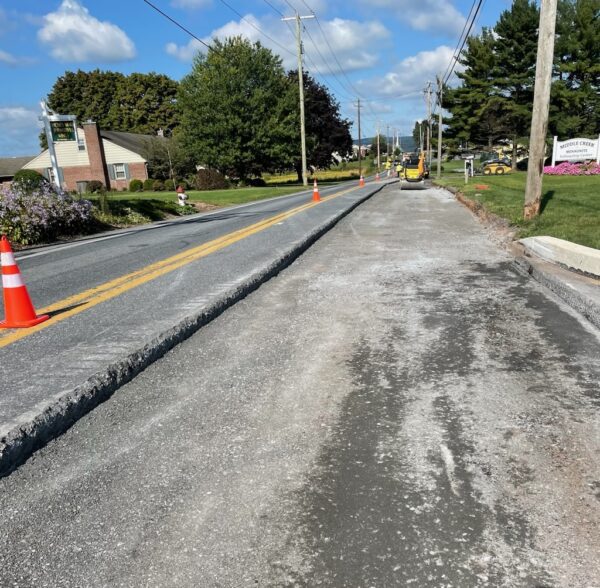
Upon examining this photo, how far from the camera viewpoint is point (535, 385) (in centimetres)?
324

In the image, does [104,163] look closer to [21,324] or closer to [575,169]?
[575,169]

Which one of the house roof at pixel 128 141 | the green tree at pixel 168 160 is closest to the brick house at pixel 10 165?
the house roof at pixel 128 141

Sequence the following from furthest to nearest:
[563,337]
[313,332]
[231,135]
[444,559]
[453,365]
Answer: [231,135], [313,332], [563,337], [453,365], [444,559]

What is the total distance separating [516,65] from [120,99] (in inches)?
2555

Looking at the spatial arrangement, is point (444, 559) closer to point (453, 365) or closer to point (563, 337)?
point (453, 365)

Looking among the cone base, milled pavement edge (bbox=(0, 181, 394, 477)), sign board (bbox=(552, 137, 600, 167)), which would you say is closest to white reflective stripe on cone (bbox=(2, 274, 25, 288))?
the cone base

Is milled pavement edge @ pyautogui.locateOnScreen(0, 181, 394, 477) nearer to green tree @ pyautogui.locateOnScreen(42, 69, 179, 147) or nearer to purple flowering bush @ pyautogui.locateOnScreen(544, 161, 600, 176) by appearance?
purple flowering bush @ pyautogui.locateOnScreen(544, 161, 600, 176)

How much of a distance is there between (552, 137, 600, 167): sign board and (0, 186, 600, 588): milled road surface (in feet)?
92.1

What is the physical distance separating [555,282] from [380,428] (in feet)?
12.6

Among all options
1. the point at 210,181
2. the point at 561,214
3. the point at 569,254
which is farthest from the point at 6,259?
the point at 210,181

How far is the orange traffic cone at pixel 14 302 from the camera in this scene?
4.48 metres

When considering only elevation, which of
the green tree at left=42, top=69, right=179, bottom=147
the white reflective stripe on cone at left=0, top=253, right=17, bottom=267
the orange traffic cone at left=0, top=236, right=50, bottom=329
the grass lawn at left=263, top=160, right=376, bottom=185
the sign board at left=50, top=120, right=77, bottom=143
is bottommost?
the grass lawn at left=263, top=160, right=376, bottom=185

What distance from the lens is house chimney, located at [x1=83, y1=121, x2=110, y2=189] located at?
4766cm

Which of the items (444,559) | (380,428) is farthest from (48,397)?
(444,559)
